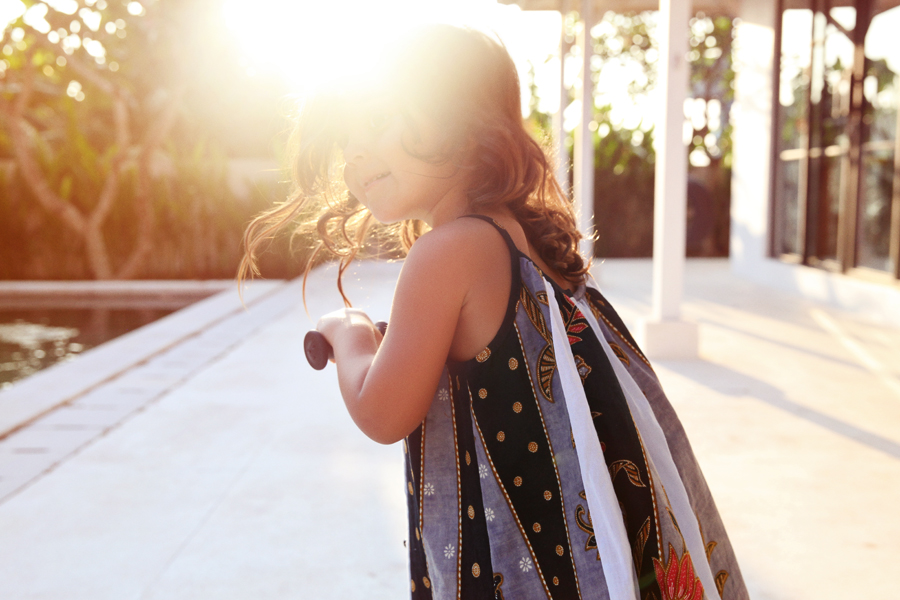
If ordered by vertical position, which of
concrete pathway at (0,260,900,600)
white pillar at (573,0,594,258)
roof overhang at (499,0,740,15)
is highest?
roof overhang at (499,0,740,15)

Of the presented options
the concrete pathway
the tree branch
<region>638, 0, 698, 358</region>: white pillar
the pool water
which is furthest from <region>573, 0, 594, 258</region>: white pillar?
the tree branch

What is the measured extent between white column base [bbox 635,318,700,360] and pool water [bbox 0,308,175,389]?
3403 mm

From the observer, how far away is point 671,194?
11.8 ft

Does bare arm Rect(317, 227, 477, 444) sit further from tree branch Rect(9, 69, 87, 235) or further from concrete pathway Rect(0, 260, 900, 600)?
tree branch Rect(9, 69, 87, 235)

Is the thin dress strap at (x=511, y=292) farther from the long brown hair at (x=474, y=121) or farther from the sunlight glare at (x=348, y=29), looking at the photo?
the sunlight glare at (x=348, y=29)

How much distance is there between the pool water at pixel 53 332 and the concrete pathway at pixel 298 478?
3.54 feet

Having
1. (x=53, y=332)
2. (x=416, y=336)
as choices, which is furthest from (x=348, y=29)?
(x=53, y=332)

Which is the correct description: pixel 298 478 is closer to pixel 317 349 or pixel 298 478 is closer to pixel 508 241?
pixel 317 349

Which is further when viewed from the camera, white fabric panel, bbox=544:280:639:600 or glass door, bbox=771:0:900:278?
glass door, bbox=771:0:900:278

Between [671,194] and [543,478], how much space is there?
3.00 metres

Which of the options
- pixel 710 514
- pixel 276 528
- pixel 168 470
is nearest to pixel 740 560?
pixel 710 514

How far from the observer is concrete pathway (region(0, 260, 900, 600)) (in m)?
1.70

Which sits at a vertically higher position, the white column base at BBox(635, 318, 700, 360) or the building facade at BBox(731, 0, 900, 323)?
the building facade at BBox(731, 0, 900, 323)

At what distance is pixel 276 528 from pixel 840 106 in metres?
5.59
